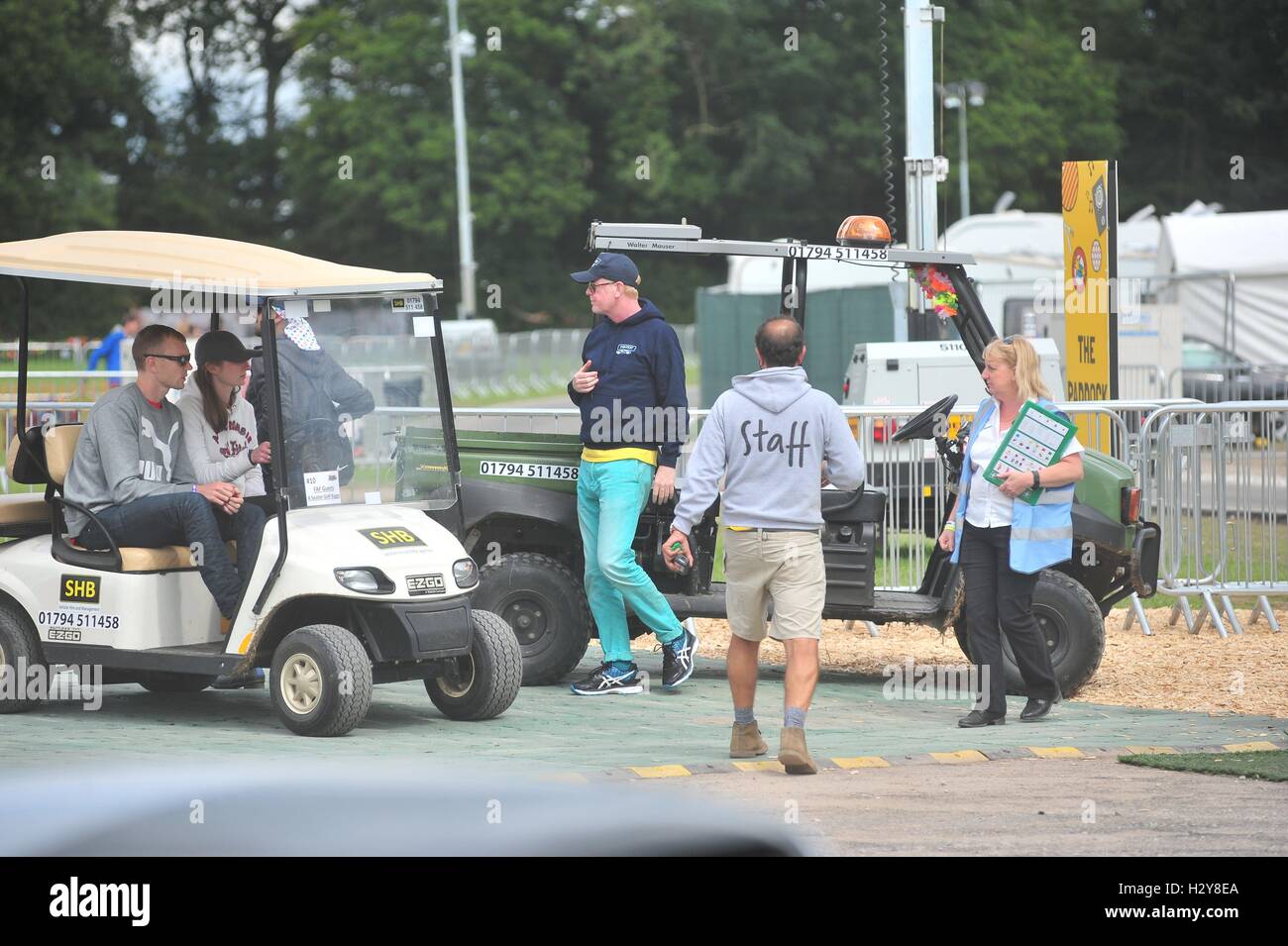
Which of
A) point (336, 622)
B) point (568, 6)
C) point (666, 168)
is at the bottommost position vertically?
point (336, 622)

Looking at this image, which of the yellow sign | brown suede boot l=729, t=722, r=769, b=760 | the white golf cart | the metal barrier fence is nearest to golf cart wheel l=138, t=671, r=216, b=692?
the white golf cart

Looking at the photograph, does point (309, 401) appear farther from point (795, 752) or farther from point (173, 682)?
point (795, 752)

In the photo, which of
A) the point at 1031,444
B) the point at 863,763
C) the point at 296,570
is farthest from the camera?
the point at 1031,444

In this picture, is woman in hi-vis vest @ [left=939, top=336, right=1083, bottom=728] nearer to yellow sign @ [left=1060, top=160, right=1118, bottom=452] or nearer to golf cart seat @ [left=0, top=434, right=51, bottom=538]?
golf cart seat @ [left=0, top=434, right=51, bottom=538]

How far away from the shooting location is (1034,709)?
28.3 ft

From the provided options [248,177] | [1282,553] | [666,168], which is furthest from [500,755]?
[248,177]

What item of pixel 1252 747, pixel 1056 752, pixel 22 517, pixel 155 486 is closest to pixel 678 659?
pixel 1056 752

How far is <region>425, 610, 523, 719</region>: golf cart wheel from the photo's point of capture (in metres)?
8.26

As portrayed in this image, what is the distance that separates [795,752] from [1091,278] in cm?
706

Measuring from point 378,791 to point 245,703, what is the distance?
6208 mm

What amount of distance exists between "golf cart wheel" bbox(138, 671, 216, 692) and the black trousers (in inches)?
142

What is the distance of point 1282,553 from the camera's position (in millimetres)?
12398

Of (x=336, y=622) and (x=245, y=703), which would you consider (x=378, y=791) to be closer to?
(x=336, y=622)
